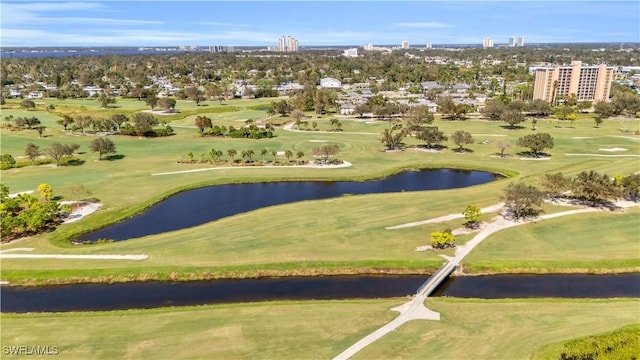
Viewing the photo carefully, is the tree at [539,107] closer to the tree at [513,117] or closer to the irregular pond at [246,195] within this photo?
the tree at [513,117]

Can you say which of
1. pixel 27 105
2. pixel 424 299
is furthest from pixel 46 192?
pixel 27 105

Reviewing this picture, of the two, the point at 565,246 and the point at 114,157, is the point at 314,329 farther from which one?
the point at 114,157

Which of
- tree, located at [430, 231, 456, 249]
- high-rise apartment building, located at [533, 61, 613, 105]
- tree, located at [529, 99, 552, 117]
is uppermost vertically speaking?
high-rise apartment building, located at [533, 61, 613, 105]

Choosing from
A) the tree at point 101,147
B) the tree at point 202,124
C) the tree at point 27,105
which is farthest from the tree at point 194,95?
the tree at point 101,147

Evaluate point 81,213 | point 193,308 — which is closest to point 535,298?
point 193,308

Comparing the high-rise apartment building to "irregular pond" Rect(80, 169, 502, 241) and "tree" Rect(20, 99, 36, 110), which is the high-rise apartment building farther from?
"tree" Rect(20, 99, 36, 110)

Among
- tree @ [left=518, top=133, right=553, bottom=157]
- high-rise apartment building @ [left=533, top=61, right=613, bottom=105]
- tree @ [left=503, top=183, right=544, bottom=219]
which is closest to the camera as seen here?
tree @ [left=503, top=183, right=544, bottom=219]

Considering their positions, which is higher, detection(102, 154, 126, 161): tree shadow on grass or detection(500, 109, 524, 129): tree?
detection(500, 109, 524, 129): tree

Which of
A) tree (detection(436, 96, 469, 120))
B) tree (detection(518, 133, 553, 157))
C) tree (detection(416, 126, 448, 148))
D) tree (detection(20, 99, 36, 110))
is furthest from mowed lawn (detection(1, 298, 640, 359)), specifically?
tree (detection(20, 99, 36, 110))
